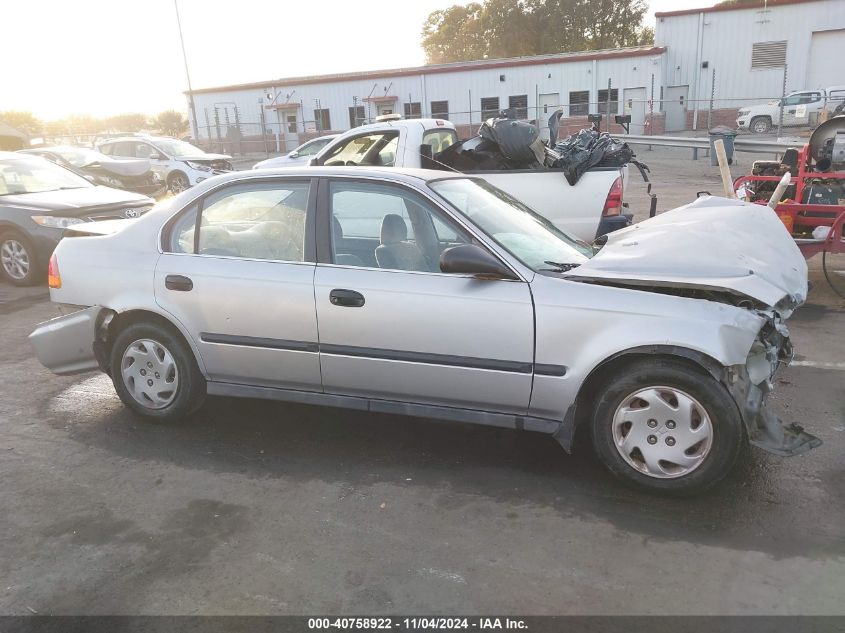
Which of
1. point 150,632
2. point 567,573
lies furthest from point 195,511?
point 567,573

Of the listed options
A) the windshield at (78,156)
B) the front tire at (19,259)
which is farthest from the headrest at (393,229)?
the windshield at (78,156)

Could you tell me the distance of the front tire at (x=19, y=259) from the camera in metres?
8.62

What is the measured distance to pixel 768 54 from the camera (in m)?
32.7

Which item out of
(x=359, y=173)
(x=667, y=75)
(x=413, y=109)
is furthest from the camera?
(x=413, y=109)

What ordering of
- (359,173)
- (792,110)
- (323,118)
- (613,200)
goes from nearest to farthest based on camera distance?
(359,173), (613,200), (792,110), (323,118)

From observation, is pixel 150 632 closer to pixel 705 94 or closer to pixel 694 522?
pixel 694 522

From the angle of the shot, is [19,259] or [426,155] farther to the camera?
[19,259]

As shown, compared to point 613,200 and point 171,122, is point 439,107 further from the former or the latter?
point 171,122

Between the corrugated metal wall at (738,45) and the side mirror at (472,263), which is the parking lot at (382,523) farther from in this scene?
the corrugated metal wall at (738,45)

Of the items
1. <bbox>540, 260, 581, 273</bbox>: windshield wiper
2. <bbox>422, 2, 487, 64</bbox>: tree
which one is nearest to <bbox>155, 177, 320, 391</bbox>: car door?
<bbox>540, 260, 581, 273</bbox>: windshield wiper

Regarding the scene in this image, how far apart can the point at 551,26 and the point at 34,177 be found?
48.8m

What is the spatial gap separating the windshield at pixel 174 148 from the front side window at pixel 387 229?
16.1 meters

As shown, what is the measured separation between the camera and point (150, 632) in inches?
101

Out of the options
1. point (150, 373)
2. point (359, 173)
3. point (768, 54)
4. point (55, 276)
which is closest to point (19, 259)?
point (55, 276)
